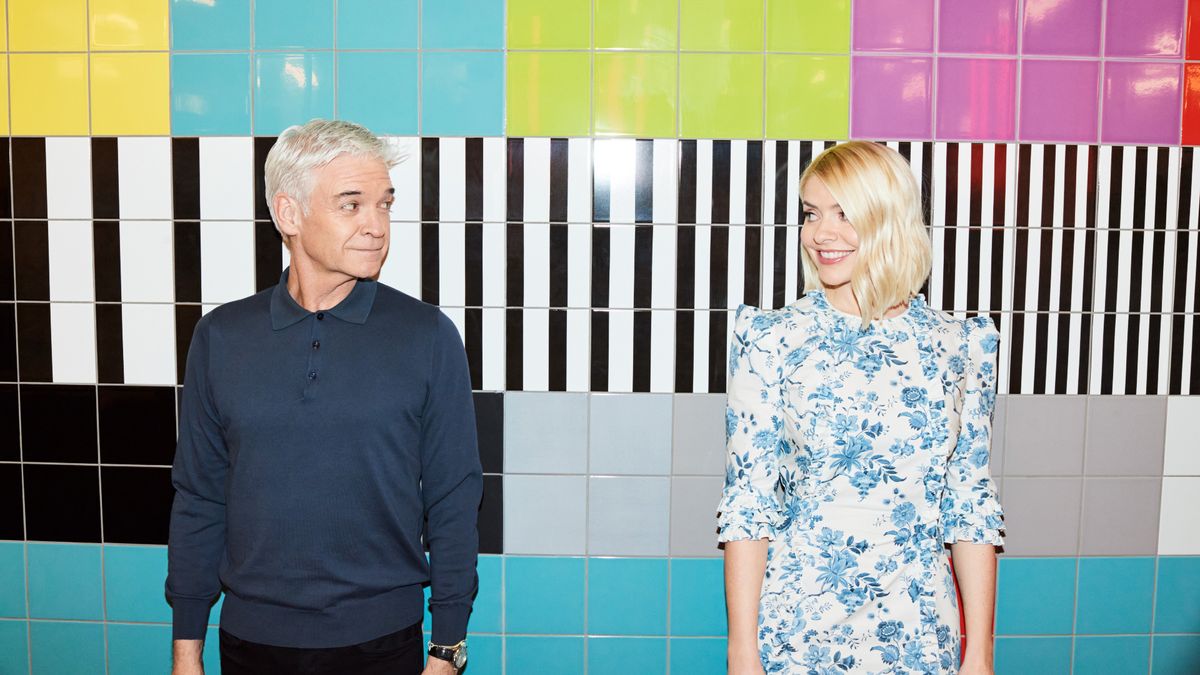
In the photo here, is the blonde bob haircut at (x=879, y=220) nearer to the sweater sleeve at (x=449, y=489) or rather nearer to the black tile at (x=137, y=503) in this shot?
the sweater sleeve at (x=449, y=489)

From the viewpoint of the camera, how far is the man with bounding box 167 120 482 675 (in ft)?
5.12

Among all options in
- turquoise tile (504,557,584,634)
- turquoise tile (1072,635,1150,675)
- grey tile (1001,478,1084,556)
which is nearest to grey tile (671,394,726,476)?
turquoise tile (504,557,584,634)

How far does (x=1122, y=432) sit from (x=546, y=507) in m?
1.59

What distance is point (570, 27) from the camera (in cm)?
213

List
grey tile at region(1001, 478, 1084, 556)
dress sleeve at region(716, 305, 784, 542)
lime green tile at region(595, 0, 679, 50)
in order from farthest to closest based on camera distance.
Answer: grey tile at region(1001, 478, 1084, 556) → lime green tile at region(595, 0, 679, 50) → dress sleeve at region(716, 305, 784, 542)

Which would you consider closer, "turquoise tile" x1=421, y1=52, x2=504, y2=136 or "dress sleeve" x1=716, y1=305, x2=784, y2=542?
"dress sleeve" x1=716, y1=305, x2=784, y2=542

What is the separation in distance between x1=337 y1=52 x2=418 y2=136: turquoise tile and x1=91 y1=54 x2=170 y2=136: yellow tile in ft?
1.58

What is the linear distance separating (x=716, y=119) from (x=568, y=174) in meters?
0.41

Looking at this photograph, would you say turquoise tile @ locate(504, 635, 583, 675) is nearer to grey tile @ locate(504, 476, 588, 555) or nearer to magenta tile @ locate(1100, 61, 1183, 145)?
grey tile @ locate(504, 476, 588, 555)

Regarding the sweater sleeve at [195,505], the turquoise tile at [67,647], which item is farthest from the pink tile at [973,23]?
the turquoise tile at [67,647]

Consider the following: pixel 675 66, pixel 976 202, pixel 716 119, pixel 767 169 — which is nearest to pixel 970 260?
pixel 976 202

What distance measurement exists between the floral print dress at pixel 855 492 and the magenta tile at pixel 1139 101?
1.15 m

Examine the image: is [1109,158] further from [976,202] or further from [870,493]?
[870,493]

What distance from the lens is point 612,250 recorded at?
217cm
